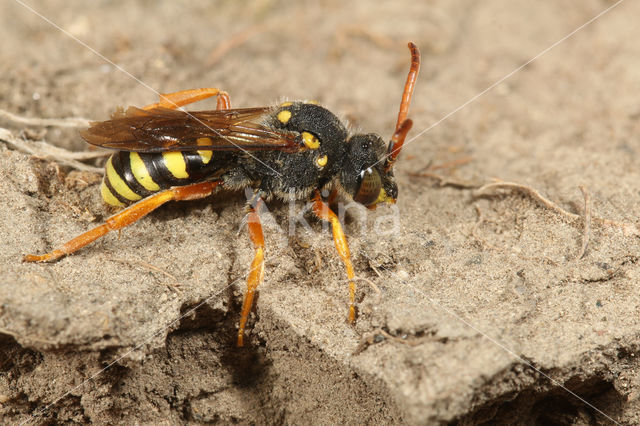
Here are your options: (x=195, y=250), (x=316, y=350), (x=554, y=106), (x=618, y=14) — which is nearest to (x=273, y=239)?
(x=195, y=250)

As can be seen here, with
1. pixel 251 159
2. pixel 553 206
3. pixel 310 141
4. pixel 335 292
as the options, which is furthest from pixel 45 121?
pixel 553 206

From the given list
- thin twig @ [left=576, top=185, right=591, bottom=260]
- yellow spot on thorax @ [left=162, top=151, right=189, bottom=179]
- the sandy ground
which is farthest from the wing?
thin twig @ [left=576, top=185, right=591, bottom=260]

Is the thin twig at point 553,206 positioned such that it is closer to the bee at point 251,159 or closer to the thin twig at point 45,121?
the bee at point 251,159

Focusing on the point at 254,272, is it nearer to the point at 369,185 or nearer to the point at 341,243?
the point at 341,243

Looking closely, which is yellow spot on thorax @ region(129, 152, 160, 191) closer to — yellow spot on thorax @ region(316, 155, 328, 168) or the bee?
the bee

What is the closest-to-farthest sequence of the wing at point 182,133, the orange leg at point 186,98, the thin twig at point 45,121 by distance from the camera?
the wing at point 182,133
the orange leg at point 186,98
the thin twig at point 45,121

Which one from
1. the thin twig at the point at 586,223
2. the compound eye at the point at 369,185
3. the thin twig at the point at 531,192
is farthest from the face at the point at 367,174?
the thin twig at the point at 586,223
